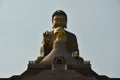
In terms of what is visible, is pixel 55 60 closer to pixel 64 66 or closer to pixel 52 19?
pixel 64 66

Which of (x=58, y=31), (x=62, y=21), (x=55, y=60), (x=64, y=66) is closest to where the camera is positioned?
(x=64, y=66)

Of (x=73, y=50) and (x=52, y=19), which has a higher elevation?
(x=52, y=19)

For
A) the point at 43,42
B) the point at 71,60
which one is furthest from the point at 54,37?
the point at 71,60

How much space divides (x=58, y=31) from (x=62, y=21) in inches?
128

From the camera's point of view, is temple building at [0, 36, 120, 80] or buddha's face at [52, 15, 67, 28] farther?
buddha's face at [52, 15, 67, 28]

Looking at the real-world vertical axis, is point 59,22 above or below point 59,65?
above

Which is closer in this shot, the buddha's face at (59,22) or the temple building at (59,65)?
the temple building at (59,65)

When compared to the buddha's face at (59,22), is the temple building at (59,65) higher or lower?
lower

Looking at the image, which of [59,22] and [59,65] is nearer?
[59,65]

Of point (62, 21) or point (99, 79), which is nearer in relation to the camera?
point (99, 79)

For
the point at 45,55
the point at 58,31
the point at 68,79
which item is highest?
the point at 58,31

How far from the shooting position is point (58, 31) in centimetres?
3688

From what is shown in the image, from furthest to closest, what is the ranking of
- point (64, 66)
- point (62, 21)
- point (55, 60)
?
point (62, 21) → point (55, 60) → point (64, 66)

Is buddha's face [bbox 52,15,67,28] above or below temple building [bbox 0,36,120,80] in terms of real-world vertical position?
above
